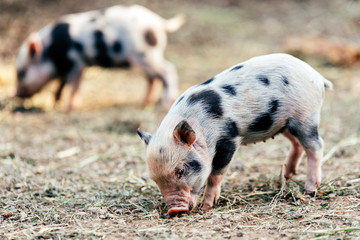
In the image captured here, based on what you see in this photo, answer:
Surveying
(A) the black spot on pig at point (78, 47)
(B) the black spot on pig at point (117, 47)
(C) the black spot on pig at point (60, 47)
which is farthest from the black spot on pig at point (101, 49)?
(C) the black spot on pig at point (60, 47)

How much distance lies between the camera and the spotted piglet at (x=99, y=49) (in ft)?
23.7

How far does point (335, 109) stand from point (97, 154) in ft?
11.2

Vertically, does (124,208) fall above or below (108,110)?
above

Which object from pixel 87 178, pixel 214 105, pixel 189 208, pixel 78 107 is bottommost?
→ pixel 78 107

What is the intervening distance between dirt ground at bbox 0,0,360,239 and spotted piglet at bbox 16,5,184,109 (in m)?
0.53

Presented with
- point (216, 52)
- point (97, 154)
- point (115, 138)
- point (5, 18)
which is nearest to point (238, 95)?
point (97, 154)

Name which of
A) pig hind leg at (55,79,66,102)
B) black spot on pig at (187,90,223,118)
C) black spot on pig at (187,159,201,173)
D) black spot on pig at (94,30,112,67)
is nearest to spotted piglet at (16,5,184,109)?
black spot on pig at (94,30,112,67)

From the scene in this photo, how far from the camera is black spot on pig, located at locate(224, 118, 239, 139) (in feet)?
11.6

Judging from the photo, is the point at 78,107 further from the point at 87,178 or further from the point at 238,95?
the point at 238,95

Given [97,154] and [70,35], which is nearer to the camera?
[97,154]

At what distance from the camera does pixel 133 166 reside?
499 centimetres

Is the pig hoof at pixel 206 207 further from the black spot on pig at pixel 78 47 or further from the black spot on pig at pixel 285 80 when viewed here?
the black spot on pig at pixel 78 47

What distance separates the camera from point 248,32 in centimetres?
1158

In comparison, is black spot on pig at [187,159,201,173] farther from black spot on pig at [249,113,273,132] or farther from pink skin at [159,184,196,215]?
black spot on pig at [249,113,273,132]
